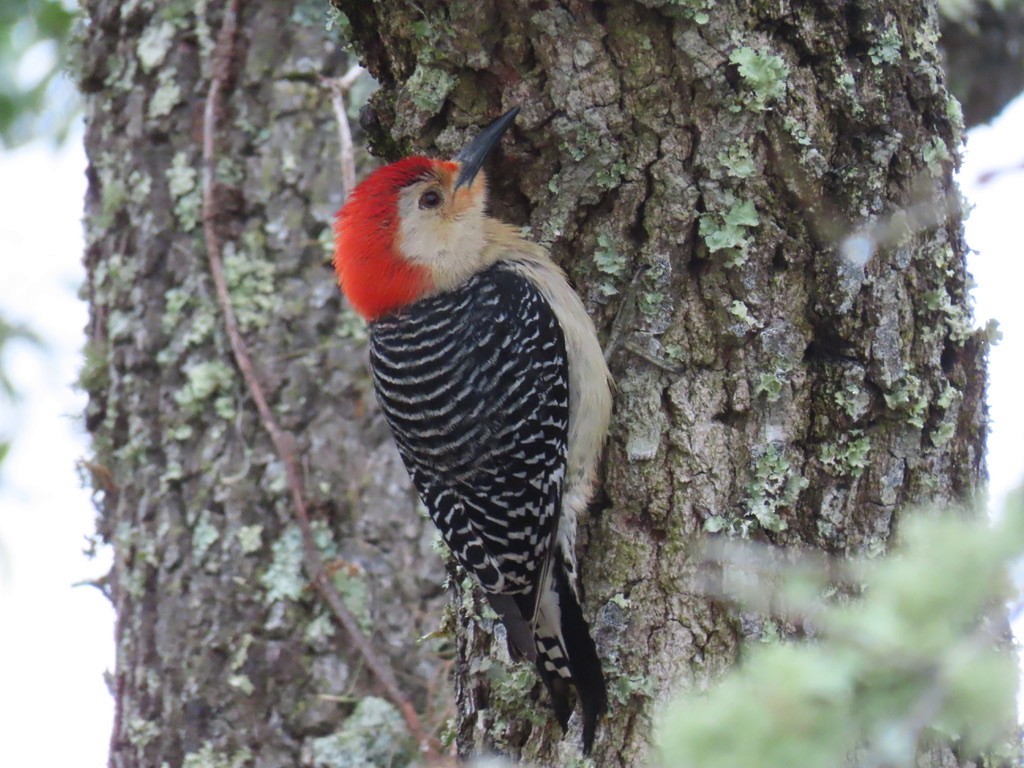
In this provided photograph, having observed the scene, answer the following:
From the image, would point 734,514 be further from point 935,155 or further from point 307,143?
point 307,143

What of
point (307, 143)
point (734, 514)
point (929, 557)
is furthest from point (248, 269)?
point (929, 557)

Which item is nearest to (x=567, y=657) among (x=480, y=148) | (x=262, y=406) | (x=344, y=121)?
(x=480, y=148)

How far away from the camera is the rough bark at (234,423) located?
4711 millimetres

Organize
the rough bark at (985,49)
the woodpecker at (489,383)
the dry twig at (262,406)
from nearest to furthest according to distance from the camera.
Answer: the woodpecker at (489,383)
the dry twig at (262,406)
the rough bark at (985,49)

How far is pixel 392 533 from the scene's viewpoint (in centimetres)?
495

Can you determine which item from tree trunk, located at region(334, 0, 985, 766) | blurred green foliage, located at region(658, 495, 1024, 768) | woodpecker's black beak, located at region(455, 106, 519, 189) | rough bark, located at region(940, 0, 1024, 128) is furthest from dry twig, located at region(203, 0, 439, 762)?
rough bark, located at region(940, 0, 1024, 128)

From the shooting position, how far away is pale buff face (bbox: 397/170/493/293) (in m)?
3.98

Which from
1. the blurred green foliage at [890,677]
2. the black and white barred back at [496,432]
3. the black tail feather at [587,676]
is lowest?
the blurred green foliage at [890,677]

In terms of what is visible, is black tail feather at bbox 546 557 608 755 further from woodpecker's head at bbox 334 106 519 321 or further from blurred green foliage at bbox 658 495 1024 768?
blurred green foliage at bbox 658 495 1024 768

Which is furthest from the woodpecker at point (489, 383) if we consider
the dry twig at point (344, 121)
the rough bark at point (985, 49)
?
the rough bark at point (985, 49)

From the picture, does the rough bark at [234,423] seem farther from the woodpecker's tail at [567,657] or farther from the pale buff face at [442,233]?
the woodpecker's tail at [567,657]

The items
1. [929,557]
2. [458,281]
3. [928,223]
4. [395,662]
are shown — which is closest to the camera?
[929,557]

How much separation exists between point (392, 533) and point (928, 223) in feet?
8.51

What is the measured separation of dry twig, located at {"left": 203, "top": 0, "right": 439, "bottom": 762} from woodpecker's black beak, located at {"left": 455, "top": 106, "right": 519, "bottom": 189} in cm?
158
